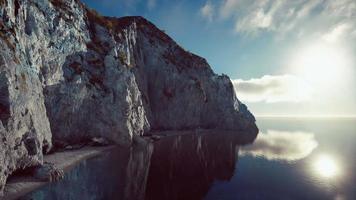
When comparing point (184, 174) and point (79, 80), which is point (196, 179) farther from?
point (79, 80)

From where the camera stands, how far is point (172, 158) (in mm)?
49938

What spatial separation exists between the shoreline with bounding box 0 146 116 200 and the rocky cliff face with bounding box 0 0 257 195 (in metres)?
1.53

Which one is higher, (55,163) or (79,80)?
(79,80)

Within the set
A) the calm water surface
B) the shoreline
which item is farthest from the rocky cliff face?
the calm water surface

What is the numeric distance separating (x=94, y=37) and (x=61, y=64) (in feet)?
73.4

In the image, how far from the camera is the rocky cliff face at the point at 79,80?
93.8ft

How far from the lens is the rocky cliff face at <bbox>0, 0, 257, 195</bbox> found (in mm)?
28578

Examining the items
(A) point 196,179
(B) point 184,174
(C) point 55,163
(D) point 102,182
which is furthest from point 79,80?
(A) point 196,179

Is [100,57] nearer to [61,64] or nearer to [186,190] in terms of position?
[61,64]

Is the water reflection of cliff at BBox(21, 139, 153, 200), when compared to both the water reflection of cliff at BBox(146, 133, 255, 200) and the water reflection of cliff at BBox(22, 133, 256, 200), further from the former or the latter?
the water reflection of cliff at BBox(146, 133, 255, 200)

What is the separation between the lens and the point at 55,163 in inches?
1444

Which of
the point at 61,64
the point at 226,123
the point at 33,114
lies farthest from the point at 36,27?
the point at 226,123

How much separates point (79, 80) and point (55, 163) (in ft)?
73.8

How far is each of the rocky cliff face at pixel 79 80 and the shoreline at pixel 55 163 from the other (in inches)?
60.3
